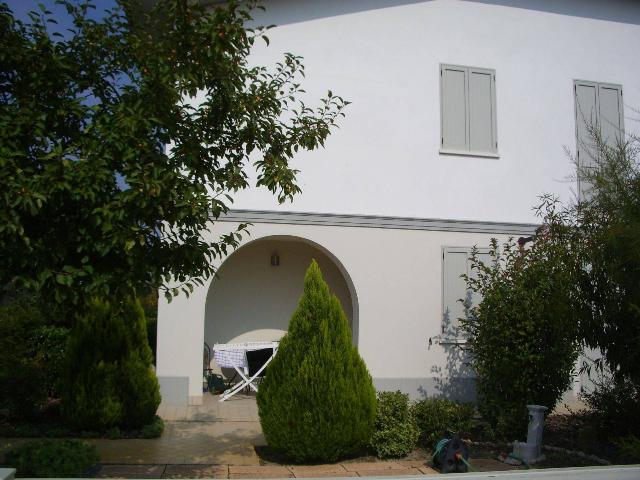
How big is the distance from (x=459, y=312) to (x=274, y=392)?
4.46 m

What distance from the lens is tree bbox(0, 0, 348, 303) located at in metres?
4.32

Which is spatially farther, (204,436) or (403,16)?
(403,16)

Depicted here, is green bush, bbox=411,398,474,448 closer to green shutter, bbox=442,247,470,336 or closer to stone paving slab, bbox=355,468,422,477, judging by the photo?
stone paving slab, bbox=355,468,422,477

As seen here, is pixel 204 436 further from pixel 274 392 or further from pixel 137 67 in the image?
pixel 137 67

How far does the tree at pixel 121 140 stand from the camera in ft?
14.2

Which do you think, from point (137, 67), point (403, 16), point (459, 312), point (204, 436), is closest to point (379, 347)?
point (459, 312)

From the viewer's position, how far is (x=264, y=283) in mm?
11602

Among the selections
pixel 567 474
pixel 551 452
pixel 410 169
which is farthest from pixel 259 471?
pixel 410 169

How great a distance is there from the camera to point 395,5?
36.4 feet

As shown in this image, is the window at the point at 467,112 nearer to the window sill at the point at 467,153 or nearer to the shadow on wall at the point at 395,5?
the window sill at the point at 467,153

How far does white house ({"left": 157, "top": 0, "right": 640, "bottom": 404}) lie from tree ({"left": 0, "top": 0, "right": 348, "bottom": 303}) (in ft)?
15.9

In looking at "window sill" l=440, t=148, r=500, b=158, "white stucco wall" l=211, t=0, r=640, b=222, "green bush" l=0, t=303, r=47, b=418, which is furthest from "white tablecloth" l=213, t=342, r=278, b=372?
"window sill" l=440, t=148, r=500, b=158

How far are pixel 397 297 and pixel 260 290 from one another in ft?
8.15

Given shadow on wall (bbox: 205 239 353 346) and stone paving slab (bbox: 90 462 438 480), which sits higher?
shadow on wall (bbox: 205 239 353 346)
